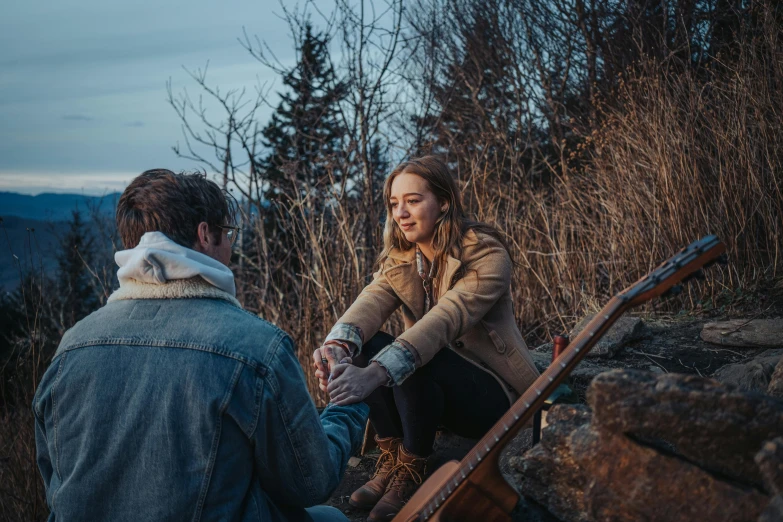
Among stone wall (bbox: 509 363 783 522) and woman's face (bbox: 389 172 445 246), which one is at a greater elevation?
woman's face (bbox: 389 172 445 246)

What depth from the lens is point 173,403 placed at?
139cm

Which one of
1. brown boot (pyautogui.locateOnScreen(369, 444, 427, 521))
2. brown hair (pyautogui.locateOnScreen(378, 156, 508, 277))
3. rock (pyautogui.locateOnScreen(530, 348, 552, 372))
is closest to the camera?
brown boot (pyautogui.locateOnScreen(369, 444, 427, 521))

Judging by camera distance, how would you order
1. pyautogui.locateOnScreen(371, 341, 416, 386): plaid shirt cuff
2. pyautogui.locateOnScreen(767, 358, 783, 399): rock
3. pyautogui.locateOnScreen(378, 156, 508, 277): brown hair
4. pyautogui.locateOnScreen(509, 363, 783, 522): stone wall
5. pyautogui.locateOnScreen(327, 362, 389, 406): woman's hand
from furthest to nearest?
pyautogui.locateOnScreen(378, 156, 508, 277): brown hair, pyautogui.locateOnScreen(371, 341, 416, 386): plaid shirt cuff, pyautogui.locateOnScreen(327, 362, 389, 406): woman's hand, pyautogui.locateOnScreen(767, 358, 783, 399): rock, pyautogui.locateOnScreen(509, 363, 783, 522): stone wall

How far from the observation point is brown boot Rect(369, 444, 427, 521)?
2.43 m

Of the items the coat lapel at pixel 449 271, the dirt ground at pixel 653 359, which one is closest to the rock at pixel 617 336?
the dirt ground at pixel 653 359

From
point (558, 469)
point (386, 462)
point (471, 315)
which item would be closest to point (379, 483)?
point (386, 462)

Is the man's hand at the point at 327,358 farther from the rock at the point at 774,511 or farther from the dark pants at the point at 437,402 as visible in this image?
the rock at the point at 774,511

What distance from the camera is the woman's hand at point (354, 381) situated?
215cm

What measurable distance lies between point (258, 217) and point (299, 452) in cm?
472

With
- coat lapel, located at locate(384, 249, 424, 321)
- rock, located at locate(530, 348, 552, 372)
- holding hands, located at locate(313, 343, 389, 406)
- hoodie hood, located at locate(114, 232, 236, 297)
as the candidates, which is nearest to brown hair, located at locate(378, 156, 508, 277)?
coat lapel, located at locate(384, 249, 424, 321)

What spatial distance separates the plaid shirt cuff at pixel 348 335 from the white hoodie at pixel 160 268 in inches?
44.8

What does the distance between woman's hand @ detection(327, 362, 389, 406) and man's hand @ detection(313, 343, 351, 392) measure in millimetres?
190

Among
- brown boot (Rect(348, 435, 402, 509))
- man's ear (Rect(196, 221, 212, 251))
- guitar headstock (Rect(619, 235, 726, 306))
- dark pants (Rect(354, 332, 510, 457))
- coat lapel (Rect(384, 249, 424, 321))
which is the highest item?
man's ear (Rect(196, 221, 212, 251))

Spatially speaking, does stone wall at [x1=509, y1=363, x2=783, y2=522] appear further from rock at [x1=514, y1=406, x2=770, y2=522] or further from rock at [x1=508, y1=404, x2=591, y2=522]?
rock at [x1=508, y1=404, x2=591, y2=522]
